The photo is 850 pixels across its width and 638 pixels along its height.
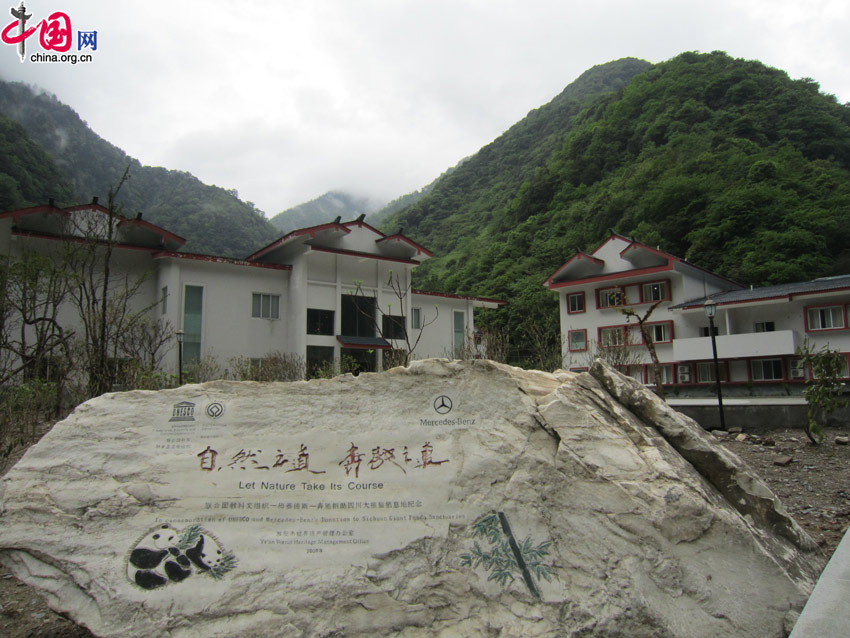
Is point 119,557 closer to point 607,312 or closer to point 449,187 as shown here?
point 607,312

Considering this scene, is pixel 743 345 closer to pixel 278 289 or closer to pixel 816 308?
pixel 816 308

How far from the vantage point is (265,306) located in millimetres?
19266

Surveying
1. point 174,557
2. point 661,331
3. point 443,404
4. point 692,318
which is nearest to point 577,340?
point 661,331

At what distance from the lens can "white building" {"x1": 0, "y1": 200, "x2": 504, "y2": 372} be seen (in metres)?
16.9

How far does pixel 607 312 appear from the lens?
24.9m

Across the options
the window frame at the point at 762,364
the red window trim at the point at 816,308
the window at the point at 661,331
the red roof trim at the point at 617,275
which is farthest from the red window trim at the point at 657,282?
the red window trim at the point at 816,308

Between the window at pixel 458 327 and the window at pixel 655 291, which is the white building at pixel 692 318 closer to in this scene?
the window at pixel 655 291

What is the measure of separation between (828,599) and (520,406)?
202 centimetres

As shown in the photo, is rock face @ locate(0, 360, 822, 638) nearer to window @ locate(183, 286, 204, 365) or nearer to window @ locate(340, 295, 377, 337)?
window @ locate(183, 286, 204, 365)

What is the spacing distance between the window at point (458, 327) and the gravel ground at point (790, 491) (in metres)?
12.5

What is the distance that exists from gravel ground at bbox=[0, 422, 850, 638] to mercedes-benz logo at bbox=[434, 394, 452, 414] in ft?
8.38

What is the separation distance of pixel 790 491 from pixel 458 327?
1718 cm

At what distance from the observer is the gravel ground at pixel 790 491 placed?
3.64 m

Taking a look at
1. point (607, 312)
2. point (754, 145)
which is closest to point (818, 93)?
point (754, 145)
